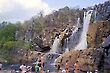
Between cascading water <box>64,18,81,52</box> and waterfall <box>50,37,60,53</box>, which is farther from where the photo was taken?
waterfall <box>50,37,60,53</box>

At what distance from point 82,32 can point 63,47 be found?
8617 millimetres

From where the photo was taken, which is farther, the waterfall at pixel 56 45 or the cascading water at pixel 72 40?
the waterfall at pixel 56 45

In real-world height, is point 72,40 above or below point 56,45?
below

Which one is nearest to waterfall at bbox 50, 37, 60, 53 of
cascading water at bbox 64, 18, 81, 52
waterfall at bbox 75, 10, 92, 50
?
cascading water at bbox 64, 18, 81, 52

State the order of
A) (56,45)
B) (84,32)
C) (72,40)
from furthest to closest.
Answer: (56,45) → (72,40) → (84,32)

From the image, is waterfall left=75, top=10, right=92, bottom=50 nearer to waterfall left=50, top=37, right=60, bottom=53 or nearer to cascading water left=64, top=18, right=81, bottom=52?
cascading water left=64, top=18, right=81, bottom=52

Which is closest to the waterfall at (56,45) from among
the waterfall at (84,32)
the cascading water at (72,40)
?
the cascading water at (72,40)

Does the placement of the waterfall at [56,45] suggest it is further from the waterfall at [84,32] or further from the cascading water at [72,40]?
the waterfall at [84,32]

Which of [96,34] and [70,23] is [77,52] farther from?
[70,23]

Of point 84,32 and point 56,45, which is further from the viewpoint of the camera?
point 56,45

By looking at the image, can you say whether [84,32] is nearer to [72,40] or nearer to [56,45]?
[72,40]

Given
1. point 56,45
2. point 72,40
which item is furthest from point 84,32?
point 56,45

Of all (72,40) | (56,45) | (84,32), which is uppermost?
(56,45)

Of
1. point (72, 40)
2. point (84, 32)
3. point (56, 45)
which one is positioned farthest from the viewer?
point (56, 45)
